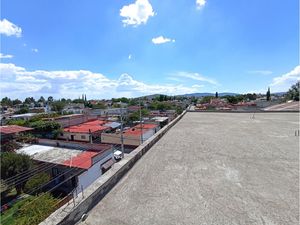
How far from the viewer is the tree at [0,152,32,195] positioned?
12.1 meters

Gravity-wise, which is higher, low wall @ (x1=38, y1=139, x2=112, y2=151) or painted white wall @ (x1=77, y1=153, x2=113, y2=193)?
low wall @ (x1=38, y1=139, x2=112, y2=151)

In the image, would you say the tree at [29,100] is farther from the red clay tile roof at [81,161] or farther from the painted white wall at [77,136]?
the red clay tile roof at [81,161]

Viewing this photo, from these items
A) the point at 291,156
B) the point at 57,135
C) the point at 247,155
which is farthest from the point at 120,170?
the point at 57,135

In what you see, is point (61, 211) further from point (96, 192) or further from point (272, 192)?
point (272, 192)

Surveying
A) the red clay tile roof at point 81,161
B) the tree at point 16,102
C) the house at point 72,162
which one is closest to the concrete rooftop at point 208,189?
the house at point 72,162

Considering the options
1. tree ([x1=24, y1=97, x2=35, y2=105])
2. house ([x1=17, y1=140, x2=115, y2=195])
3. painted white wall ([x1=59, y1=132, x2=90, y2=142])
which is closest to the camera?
house ([x1=17, y1=140, x2=115, y2=195])

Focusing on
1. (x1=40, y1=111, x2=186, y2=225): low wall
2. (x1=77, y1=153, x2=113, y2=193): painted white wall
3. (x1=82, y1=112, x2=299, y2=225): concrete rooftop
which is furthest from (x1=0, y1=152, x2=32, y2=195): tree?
(x1=40, y1=111, x2=186, y2=225): low wall

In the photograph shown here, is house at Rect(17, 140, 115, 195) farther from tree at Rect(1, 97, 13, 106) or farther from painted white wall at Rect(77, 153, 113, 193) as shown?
tree at Rect(1, 97, 13, 106)

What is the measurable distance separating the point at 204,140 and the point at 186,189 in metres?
3.02

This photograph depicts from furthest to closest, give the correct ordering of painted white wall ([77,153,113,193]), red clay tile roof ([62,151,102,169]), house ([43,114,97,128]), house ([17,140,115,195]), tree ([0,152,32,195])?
house ([43,114,97,128]), red clay tile roof ([62,151,102,169]), house ([17,140,115,195]), painted white wall ([77,153,113,193]), tree ([0,152,32,195])

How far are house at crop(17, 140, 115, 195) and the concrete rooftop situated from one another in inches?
355

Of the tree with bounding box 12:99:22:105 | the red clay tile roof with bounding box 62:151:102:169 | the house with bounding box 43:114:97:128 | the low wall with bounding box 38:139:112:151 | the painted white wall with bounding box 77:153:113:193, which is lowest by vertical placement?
the painted white wall with bounding box 77:153:113:193

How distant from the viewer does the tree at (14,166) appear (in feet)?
39.9

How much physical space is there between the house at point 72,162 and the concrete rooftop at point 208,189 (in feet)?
29.6
